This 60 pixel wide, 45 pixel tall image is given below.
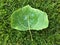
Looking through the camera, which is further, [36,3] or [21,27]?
[36,3]

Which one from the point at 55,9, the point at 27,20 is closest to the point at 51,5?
the point at 55,9

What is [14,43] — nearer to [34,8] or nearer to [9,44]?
[9,44]

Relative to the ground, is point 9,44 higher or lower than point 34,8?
lower

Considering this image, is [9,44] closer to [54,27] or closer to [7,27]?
[7,27]
